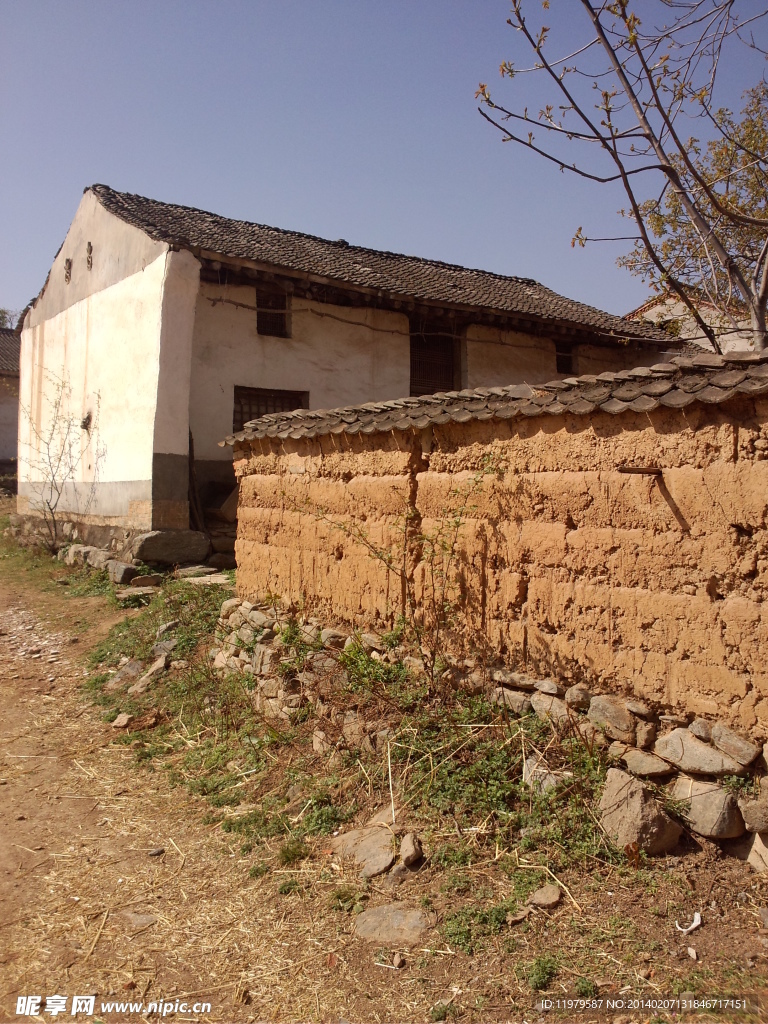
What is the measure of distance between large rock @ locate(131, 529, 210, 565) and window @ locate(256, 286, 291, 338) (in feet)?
11.8

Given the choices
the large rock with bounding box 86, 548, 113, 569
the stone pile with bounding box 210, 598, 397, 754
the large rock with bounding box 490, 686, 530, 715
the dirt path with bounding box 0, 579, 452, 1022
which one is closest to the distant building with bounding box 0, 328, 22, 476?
the large rock with bounding box 86, 548, 113, 569

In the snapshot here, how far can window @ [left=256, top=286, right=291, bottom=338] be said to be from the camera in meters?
12.3

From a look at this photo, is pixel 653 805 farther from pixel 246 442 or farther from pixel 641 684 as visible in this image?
pixel 246 442

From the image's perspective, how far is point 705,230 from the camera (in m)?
5.90

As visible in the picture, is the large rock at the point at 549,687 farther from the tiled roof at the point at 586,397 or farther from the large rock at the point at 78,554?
the large rock at the point at 78,554

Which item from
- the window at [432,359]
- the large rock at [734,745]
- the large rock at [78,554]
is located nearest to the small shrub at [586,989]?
the large rock at [734,745]

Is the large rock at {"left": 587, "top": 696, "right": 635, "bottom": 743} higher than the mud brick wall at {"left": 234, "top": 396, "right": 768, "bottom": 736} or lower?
lower

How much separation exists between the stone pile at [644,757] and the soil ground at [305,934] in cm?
16

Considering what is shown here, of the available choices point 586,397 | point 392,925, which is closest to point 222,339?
point 586,397

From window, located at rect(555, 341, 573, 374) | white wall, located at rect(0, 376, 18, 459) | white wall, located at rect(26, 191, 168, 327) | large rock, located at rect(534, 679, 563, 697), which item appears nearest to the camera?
large rock, located at rect(534, 679, 563, 697)

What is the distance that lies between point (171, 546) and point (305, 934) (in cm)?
795

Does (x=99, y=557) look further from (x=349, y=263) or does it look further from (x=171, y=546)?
(x=349, y=263)

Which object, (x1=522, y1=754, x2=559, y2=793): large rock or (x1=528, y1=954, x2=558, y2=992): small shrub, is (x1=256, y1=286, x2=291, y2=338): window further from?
(x1=528, y1=954, x2=558, y2=992): small shrub

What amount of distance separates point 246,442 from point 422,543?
295 cm
